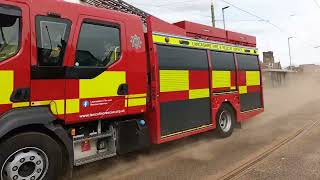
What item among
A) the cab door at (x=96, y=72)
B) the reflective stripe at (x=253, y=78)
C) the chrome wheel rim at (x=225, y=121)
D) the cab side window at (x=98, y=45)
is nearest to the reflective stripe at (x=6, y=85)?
the cab door at (x=96, y=72)

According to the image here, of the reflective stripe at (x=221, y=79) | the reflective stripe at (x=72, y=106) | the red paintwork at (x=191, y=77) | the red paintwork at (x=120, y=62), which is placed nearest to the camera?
the red paintwork at (x=120, y=62)

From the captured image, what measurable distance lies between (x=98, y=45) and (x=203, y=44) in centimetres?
349

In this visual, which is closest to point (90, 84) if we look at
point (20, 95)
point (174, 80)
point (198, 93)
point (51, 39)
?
point (51, 39)

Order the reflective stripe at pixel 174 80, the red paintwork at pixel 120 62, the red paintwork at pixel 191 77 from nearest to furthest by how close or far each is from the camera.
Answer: the red paintwork at pixel 120 62
the red paintwork at pixel 191 77
the reflective stripe at pixel 174 80

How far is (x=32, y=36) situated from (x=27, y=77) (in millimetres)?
595

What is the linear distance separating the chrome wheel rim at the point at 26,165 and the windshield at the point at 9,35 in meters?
1.32

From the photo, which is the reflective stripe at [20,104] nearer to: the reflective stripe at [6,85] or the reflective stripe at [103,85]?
the reflective stripe at [6,85]

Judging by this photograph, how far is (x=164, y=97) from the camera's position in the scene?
7477 millimetres

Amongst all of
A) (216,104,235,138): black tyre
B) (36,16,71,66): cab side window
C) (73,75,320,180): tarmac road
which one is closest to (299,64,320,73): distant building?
(216,104,235,138): black tyre

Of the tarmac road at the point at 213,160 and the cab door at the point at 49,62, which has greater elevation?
the cab door at the point at 49,62

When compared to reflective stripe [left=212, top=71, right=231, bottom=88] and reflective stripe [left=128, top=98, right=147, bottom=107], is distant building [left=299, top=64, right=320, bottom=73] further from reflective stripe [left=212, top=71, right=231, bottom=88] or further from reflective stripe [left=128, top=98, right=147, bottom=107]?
reflective stripe [left=128, top=98, right=147, bottom=107]

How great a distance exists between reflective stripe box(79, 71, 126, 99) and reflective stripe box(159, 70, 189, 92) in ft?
3.90

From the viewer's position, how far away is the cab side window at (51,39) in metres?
5.34

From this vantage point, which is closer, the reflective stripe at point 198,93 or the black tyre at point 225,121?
the reflective stripe at point 198,93
